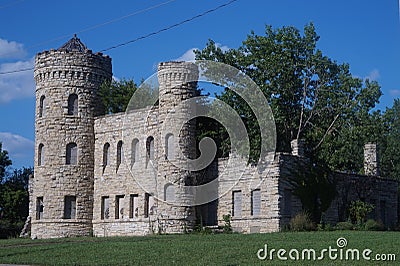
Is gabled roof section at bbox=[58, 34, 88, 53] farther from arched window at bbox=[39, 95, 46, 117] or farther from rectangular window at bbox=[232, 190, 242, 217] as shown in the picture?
rectangular window at bbox=[232, 190, 242, 217]

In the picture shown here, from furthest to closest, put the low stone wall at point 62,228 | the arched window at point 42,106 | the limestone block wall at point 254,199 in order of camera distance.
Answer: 1. the arched window at point 42,106
2. the low stone wall at point 62,228
3. the limestone block wall at point 254,199

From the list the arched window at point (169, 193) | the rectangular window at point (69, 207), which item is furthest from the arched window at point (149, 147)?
the rectangular window at point (69, 207)

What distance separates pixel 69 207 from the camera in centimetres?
4138

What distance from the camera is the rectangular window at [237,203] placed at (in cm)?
3712

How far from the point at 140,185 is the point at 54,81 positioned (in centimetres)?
860

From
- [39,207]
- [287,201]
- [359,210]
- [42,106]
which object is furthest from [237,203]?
[42,106]

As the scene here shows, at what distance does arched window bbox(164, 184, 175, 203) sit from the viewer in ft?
120

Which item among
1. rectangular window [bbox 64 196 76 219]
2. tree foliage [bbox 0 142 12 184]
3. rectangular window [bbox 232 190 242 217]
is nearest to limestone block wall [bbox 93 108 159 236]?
rectangular window [bbox 64 196 76 219]

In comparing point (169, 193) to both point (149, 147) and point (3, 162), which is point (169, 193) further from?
point (3, 162)

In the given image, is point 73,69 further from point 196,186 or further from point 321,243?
point 321,243

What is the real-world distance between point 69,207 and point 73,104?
6.17m

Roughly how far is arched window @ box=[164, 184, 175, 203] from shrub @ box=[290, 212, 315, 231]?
6391 mm

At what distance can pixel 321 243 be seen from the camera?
24.0 m

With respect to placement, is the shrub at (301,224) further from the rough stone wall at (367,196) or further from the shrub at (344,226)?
the rough stone wall at (367,196)
